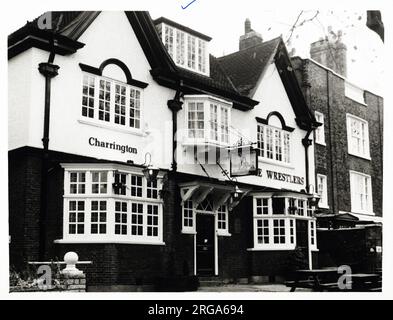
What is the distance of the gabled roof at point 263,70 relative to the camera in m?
15.5

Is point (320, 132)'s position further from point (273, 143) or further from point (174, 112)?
point (174, 112)

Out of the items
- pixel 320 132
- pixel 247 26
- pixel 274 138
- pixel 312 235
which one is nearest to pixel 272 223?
pixel 312 235

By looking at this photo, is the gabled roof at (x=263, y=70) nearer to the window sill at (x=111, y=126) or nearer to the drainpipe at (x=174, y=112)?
the drainpipe at (x=174, y=112)

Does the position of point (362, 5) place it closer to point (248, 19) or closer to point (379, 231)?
point (248, 19)

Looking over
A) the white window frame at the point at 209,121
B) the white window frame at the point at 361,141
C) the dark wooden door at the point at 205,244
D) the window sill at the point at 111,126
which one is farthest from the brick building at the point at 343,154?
the window sill at the point at 111,126

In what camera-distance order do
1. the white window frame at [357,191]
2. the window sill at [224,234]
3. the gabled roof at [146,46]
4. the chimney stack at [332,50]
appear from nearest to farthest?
the chimney stack at [332,50], the gabled roof at [146,46], the white window frame at [357,191], the window sill at [224,234]

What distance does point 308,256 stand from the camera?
15602 millimetres

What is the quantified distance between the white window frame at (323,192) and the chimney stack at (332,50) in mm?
3242

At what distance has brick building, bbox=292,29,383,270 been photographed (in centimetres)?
1375

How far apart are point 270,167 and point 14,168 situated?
707cm

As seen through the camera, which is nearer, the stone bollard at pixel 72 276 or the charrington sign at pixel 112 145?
the stone bollard at pixel 72 276

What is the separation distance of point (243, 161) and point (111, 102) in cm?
363

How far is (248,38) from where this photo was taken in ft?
42.6

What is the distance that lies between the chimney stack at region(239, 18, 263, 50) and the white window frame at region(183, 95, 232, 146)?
1.54 m
